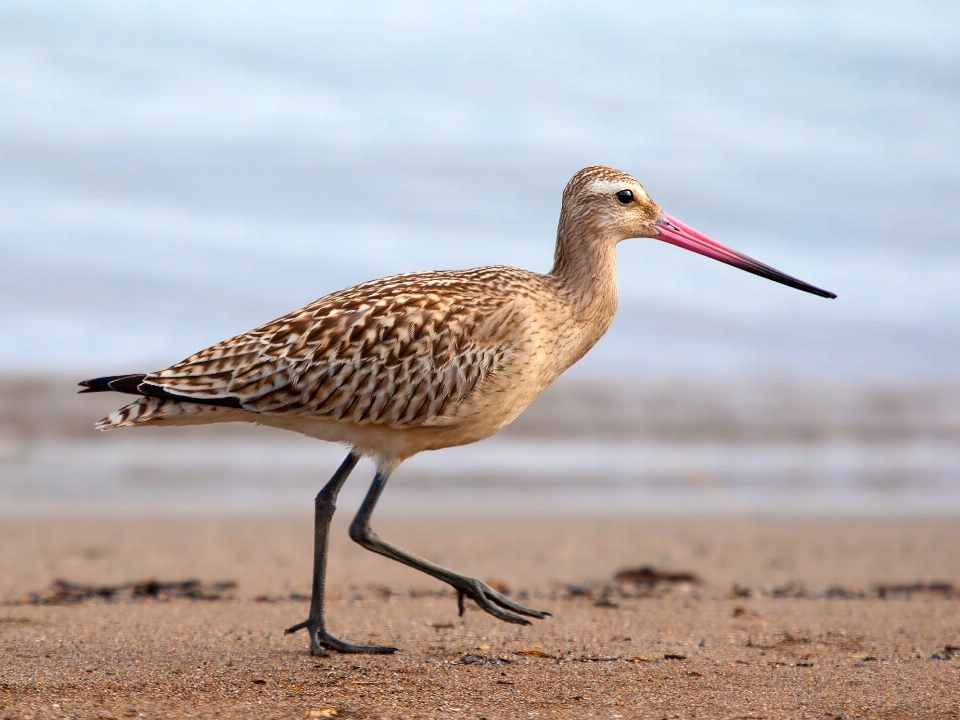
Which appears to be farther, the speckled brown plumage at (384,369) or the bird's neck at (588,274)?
the bird's neck at (588,274)

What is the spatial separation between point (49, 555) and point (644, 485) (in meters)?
8.53

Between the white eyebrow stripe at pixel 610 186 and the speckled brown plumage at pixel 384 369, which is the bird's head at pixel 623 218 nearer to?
the white eyebrow stripe at pixel 610 186

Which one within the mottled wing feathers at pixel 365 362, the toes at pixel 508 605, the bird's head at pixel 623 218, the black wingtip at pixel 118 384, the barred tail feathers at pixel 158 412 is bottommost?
the toes at pixel 508 605

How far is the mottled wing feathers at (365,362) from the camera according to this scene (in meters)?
6.41

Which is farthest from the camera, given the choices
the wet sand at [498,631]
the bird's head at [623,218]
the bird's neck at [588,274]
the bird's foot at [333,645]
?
the bird's head at [623,218]

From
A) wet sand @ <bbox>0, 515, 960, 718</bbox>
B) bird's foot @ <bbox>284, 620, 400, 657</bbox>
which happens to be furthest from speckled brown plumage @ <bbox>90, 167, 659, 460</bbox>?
wet sand @ <bbox>0, 515, 960, 718</bbox>

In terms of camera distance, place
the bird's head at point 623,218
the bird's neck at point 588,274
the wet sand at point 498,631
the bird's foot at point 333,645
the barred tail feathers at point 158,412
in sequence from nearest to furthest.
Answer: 1. the wet sand at point 498,631
2. the bird's foot at point 333,645
3. the barred tail feathers at point 158,412
4. the bird's neck at point 588,274
5. the bird's head at point 623,218

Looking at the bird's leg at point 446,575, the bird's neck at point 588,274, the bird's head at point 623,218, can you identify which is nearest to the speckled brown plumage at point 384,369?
the bird's leg at point 446,575

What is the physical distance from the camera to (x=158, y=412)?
634 centimetres

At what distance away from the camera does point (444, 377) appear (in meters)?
6.49

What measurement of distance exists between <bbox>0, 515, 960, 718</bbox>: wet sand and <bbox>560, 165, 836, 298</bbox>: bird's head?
84.1 inches

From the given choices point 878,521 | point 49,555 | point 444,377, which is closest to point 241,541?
point 49,555

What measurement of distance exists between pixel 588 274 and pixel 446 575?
1961 mm

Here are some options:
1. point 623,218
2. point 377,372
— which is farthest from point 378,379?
point 623,218
